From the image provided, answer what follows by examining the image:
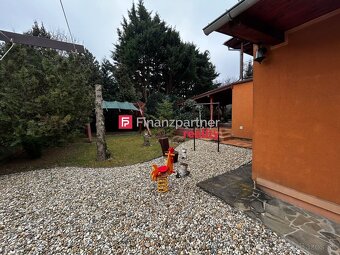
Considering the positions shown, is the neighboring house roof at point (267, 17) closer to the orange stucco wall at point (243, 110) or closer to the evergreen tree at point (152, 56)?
the orange stucco wall at point (243, 110)

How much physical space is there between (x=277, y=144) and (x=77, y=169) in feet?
17.7

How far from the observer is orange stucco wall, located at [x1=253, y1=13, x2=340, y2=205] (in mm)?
2393

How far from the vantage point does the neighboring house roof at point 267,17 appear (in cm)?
213

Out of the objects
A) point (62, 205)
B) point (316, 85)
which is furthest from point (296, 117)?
point (62, 205)

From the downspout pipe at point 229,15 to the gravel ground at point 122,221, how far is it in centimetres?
286

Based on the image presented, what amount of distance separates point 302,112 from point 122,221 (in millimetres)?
3340

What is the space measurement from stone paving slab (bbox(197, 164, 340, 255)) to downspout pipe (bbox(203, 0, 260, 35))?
2.88 m

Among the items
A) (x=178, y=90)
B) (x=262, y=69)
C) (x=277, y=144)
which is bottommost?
(x=277, y=144)

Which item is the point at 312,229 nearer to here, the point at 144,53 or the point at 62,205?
the point at 62,205

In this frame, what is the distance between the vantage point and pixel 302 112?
107 inches

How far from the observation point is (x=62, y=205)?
320 cm

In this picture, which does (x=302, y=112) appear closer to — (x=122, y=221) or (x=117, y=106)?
(x=122, y=221)
